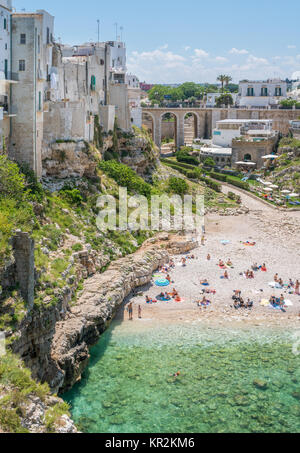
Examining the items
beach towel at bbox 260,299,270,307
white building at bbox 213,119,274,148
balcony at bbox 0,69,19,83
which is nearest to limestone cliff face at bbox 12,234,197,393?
beach towel at bbox 260,299,270,307

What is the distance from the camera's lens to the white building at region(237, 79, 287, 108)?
257 ft

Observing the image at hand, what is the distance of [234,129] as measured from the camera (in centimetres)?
6819

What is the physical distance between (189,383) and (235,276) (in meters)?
13.1

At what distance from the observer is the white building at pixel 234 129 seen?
6800cm

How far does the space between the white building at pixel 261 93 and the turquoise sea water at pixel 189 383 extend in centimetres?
5906

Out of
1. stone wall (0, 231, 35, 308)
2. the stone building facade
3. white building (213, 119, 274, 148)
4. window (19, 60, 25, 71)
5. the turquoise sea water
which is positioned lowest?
the turquoise sea water

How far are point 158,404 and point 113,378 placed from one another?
2792mm

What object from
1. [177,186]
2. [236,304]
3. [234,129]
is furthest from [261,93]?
[236,304]

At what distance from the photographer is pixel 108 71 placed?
46.7m

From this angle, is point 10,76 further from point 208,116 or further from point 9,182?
point 208,116

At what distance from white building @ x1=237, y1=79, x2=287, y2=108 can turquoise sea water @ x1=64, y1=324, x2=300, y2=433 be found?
59063mm

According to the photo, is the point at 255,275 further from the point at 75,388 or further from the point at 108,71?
the point at 108,71

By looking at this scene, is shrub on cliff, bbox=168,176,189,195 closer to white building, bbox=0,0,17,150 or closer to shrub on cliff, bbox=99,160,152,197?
shrub on cliff, bbox=99,160,152,197

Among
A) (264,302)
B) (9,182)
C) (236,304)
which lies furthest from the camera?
(264,302)
